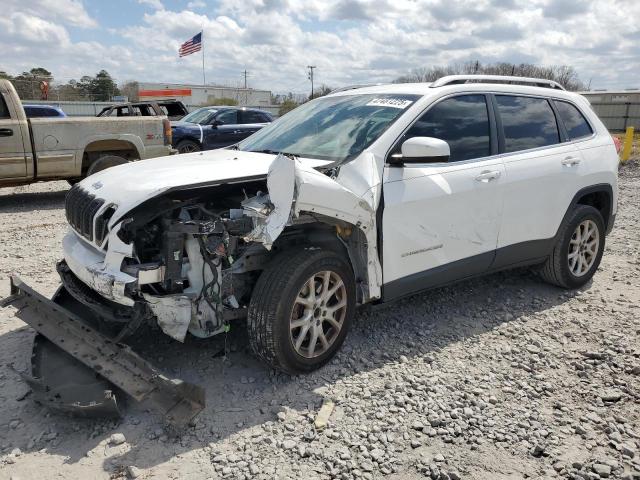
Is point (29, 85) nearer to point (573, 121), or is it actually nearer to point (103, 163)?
point (103, 163)

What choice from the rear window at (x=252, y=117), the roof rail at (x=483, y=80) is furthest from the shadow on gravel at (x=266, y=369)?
the rear window at (x=252, y=117)

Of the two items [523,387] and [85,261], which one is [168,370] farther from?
[523,387]

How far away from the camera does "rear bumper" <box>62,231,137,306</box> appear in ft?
9.74

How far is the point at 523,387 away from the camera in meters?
Result: 3.48

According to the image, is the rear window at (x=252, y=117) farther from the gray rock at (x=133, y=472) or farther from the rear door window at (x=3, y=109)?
the gray rock at (x=133, y=472)

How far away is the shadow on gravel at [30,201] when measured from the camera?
30.0 ft

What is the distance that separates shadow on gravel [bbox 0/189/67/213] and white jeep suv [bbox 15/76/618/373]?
6201 mm

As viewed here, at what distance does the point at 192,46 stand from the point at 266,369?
127ft

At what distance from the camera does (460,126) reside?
4148mm

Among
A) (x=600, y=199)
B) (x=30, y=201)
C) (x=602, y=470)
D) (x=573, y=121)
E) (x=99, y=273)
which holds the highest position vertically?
(x=573, y=121)

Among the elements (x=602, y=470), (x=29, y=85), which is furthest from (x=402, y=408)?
(x=29, y=85)

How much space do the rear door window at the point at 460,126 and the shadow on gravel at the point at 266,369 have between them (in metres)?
1.35

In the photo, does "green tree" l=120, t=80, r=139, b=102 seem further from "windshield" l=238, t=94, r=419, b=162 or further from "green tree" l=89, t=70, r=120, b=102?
"windshield" l=238, t=94, r=419, b=162

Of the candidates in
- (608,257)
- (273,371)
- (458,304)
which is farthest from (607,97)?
(273,371)
